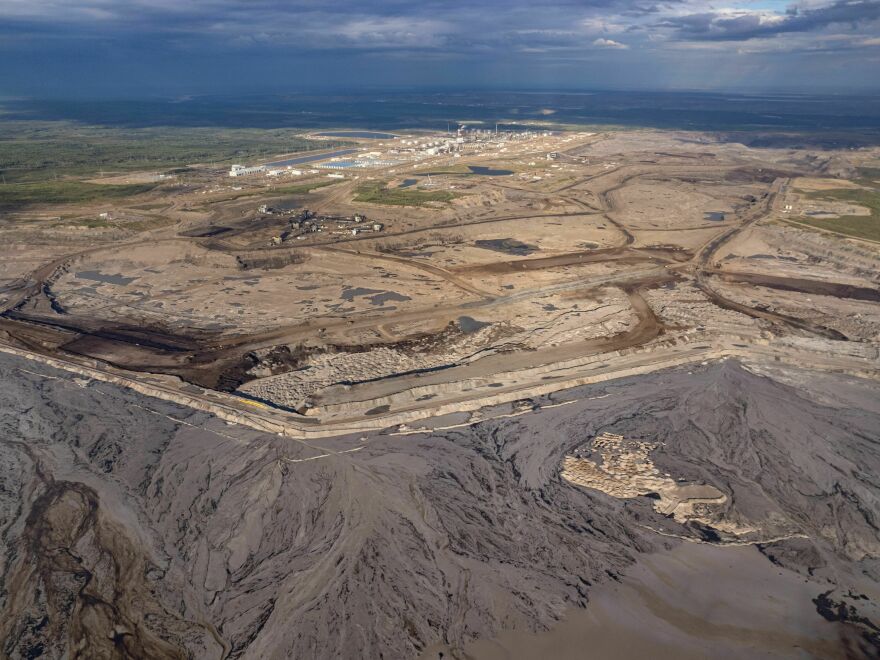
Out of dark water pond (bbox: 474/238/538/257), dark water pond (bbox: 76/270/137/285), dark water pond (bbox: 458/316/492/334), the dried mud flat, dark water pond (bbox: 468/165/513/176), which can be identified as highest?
dark water pond (bbox: 468/165/513/176)

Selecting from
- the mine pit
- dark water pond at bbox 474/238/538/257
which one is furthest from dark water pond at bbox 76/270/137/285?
the mine pit

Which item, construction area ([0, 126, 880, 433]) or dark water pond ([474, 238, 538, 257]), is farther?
dark water pond ([474, 238, 538, 257])

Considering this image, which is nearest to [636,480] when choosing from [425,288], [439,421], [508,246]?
[439,421]

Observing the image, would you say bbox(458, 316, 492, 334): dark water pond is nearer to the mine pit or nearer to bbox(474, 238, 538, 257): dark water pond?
the mine pit

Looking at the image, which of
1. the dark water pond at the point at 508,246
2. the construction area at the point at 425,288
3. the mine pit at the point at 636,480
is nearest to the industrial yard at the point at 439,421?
the mine pit at the point at 636,480

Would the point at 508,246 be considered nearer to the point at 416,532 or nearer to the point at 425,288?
the point at 425,288

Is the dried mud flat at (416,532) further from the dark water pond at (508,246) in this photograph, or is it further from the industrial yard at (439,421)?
the dark water pond at (508,246)

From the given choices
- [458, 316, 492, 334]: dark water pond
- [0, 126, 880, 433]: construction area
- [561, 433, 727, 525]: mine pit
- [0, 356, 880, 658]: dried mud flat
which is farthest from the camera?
[458, 316, 492, 334]: dark water pond

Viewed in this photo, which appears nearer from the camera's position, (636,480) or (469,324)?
(636,480)
